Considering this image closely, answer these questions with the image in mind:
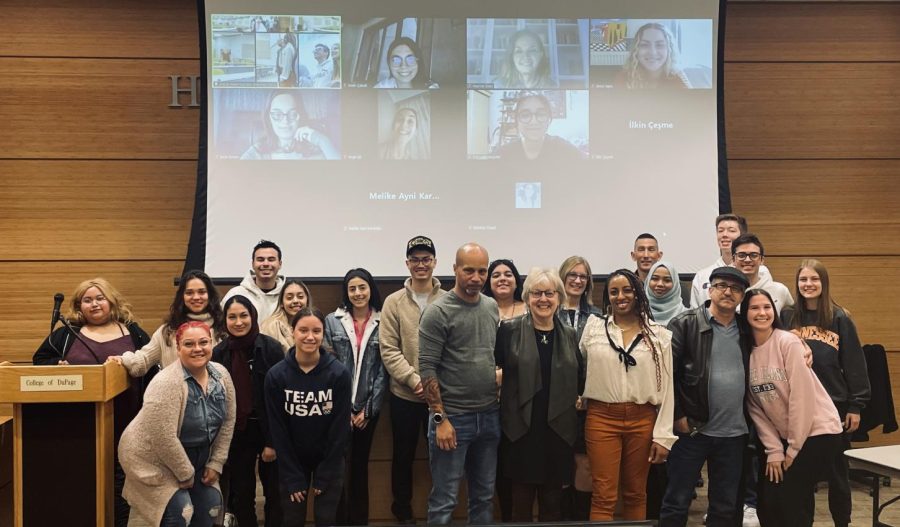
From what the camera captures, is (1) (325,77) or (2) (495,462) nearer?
(2) (495,462)

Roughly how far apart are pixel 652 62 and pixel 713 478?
2.74 metres

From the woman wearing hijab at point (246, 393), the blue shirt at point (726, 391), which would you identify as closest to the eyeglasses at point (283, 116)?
the woman wearing hijab at point (246, 393)

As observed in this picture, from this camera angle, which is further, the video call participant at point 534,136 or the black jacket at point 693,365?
the video call participant at point 534,136

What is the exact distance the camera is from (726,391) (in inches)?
119

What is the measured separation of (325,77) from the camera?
457cm

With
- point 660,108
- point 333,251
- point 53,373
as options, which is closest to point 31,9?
point 333,251

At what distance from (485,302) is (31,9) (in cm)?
379

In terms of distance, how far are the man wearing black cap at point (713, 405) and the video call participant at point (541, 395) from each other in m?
0.45

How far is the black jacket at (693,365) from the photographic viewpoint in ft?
9.98

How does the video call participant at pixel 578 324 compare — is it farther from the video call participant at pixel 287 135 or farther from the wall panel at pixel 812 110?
the wall panel at pixel 812 110

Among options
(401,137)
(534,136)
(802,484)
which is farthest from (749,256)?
(401,137)

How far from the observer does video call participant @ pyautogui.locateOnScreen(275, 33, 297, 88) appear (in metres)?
4.55

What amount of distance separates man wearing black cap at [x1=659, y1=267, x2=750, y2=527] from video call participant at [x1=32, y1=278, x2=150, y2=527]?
2461 millimetres

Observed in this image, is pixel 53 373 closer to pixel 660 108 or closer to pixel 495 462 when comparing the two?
pixel 495 462
